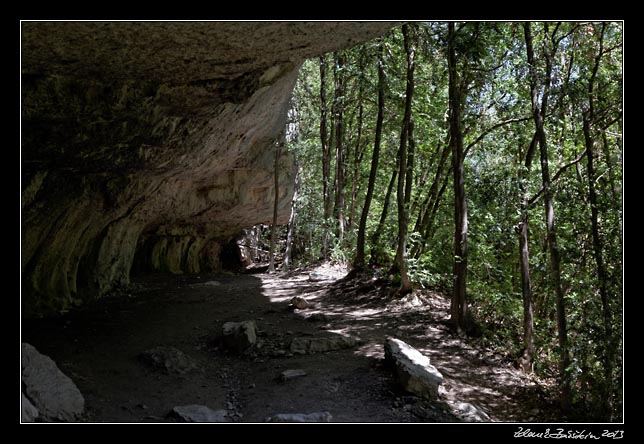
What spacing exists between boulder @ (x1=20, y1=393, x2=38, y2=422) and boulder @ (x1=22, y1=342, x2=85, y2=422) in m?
0.13

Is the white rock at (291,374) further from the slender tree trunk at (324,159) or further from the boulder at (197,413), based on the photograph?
the slender tree trunk at (324,159)

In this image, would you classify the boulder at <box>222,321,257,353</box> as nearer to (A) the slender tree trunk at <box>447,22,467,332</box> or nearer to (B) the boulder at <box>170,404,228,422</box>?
(B) the boulder at <box>170,404,228,422</box>

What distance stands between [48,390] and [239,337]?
11.1ft

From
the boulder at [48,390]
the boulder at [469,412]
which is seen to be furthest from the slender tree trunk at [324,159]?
the boulder at [48,390]

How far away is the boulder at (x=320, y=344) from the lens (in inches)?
313

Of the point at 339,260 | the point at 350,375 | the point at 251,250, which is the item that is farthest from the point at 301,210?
the point at 350,375

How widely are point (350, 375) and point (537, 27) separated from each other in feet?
23.0

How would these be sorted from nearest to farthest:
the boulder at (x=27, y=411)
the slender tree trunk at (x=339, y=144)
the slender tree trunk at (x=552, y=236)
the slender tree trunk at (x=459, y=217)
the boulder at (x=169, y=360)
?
1. the boulder at (x=27, y=411)
2. the slender tree trunk at (x=552, y=236)
3. the boulder at (x=169, y=360)
4. the slender tree trunk at (x=459, y=217)
5. the slender tree trunk at (x=339, y=144)

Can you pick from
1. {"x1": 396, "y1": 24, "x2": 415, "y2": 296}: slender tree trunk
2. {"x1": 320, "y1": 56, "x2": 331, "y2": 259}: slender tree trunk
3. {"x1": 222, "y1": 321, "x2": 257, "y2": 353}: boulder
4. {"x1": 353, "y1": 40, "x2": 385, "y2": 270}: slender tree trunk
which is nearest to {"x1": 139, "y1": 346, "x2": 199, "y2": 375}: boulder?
{"x1": 222, "y1": 321, "x2": 257, "y2": 353}: boulder

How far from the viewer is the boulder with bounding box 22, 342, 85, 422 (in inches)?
187

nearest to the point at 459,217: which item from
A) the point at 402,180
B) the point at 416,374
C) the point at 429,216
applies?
the point at 402,180

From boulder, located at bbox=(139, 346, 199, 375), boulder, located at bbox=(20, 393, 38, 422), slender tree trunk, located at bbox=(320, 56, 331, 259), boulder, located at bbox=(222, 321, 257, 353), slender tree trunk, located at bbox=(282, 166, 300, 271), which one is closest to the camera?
boulder, located at bbox=(20, 393, 38, 422)

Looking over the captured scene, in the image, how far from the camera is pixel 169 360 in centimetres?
701

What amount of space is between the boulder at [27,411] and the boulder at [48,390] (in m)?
0.13
